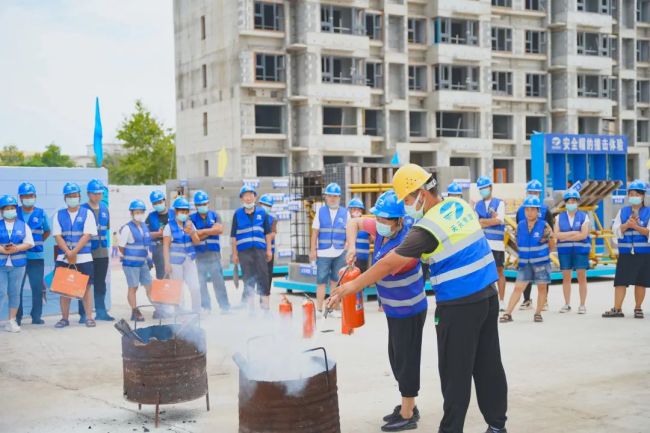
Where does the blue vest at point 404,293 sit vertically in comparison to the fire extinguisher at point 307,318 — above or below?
above

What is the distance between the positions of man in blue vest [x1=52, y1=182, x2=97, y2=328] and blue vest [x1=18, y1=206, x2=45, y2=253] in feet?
0.78

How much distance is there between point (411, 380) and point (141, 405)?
266 cm

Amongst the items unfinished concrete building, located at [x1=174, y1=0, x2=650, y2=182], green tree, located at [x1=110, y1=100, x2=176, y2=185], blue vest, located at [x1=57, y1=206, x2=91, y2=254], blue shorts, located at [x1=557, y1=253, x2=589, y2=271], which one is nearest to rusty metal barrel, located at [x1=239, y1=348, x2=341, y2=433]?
blue vest, located at [x1=57, y1=206, x2=91, y2=254]

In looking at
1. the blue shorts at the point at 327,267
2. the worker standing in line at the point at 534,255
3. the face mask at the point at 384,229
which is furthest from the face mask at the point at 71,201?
the face mask at the point at 384,229

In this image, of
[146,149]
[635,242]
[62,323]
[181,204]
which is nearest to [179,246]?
[181,204]

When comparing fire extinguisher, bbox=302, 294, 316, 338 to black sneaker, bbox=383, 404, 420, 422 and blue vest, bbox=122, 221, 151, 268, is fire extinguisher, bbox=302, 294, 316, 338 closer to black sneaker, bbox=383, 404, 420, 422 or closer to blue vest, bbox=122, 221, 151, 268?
black sneaker, bbox=383, 404, 420, 422

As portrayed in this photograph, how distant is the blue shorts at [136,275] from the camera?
44.5 ft

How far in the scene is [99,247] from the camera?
13.7m

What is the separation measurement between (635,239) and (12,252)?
953cm

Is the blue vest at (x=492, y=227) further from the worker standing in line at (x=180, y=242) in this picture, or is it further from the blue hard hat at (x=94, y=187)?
the blue hard hat at (x=94, y=187)

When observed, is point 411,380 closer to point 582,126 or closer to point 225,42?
point 225,42

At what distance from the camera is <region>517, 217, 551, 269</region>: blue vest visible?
41.4ft

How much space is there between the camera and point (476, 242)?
587 centimetres

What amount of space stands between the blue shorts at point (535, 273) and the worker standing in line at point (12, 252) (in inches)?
299
